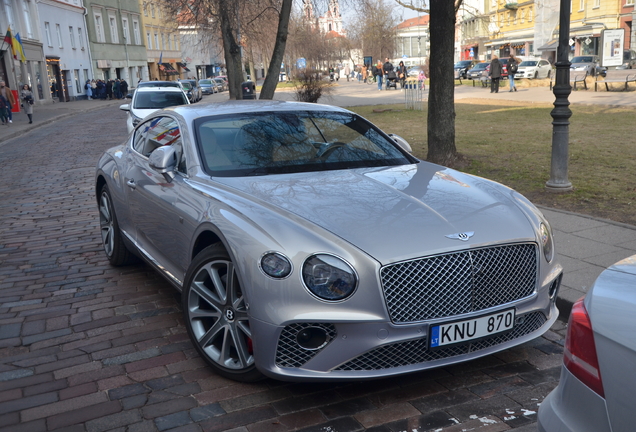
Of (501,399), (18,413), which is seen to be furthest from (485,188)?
(18,413)

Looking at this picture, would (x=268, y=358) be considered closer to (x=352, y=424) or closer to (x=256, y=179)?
(x=352, y=424)

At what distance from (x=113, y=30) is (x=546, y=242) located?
215ft

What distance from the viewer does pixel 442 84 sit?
33.6ft

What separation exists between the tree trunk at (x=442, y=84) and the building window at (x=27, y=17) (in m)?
40.8

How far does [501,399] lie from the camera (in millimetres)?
3381

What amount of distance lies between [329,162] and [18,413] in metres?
2.48

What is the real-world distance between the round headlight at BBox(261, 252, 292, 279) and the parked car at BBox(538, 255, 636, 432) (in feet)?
4.72

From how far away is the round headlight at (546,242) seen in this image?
3660 mm

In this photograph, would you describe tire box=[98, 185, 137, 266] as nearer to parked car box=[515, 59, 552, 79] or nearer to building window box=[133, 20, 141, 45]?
parked car box=[515, 59, 552, 79]

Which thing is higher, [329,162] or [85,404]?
[329,162]

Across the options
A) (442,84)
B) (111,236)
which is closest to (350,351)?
(111,236)

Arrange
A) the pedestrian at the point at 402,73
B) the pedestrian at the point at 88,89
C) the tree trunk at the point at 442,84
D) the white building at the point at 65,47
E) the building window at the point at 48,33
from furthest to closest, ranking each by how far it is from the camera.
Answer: the pedestrian at the point at 88,89 → the white building at the point at 65,47 → the building window at the point at 48,33 → the pedestrian at the point at 402,73 → the tree trunk at the point at 442,84

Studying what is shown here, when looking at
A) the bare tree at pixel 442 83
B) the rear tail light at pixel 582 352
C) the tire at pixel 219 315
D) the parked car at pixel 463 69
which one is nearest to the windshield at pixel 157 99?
the bare tree at pixel 442 83

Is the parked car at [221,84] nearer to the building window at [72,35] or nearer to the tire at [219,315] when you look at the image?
the building window at [72,35]
